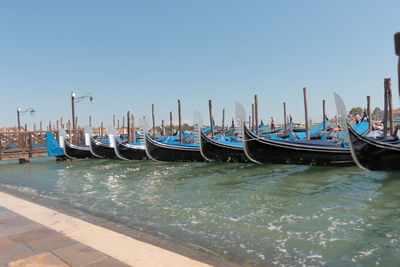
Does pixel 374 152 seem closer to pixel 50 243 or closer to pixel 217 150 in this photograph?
pixel 217 150

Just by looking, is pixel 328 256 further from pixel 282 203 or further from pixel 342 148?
pixel 342 148

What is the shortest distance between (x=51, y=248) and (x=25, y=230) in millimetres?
626

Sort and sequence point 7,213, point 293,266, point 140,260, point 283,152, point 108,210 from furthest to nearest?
point 283,152 < point 108,210 < point 7,213 < point 293,266 < point 140,260

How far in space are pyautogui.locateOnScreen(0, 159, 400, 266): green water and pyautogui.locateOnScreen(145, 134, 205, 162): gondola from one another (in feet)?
9.55

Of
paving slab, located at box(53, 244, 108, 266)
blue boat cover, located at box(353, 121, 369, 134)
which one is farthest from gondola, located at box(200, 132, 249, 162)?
paving slab, located at box(53, 244, 108, 266)

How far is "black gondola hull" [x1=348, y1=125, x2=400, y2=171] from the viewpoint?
6.41 metres

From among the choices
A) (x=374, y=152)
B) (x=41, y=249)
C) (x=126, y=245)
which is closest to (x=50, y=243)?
(x=41, y=249)

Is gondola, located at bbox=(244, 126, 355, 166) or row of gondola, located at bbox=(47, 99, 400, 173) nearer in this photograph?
row of gondola, located at bbox=(47, 99, 400, 173)

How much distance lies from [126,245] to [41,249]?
56 centimetres

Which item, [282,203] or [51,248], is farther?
[282,203]

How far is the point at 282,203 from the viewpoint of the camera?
4.70 metres

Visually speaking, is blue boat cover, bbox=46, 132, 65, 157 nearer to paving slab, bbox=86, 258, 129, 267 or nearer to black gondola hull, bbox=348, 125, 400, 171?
black gondola hull, bbox=348, 125, 400, 171

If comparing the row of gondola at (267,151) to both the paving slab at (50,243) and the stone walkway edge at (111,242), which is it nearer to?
the stone walkway edge at (111,242)

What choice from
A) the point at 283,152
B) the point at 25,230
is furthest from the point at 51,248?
the point at 283,152
